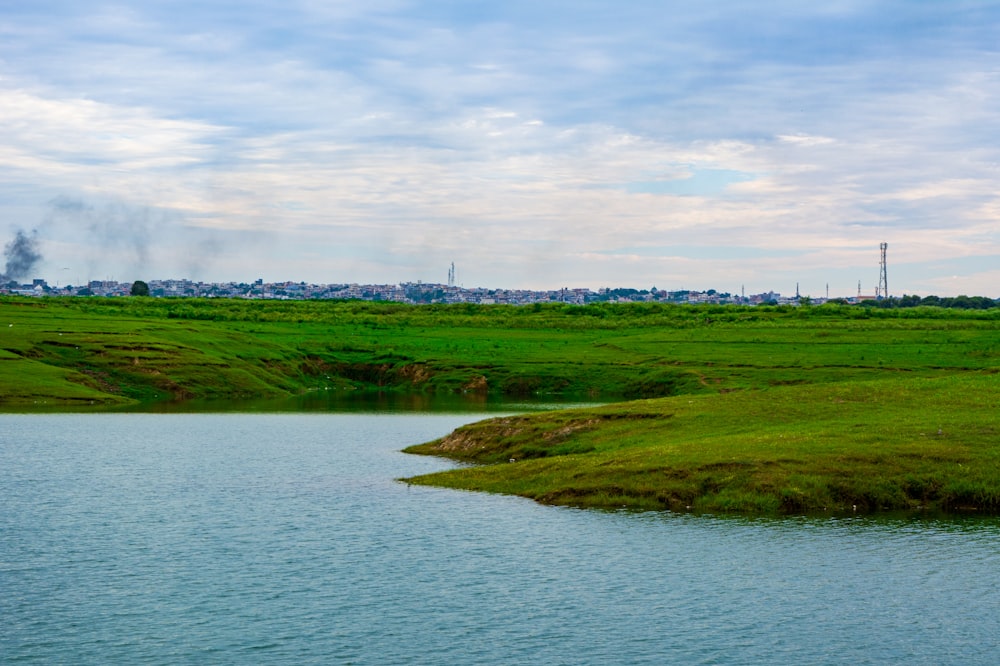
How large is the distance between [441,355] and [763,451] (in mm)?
87709

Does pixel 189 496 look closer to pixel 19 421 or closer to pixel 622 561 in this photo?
pixel 622 561

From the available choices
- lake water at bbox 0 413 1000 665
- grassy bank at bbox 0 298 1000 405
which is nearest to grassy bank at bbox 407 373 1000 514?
lake water at bbox 0 413 1000 665

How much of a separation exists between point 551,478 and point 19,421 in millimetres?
46605

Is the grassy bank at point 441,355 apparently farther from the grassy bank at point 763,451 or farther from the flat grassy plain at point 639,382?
the grassy bank at point 763,451

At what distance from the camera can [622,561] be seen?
38.7 meters

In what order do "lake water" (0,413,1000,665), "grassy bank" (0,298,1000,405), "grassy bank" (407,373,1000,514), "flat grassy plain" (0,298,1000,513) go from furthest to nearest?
"grassy bank" (0,298,1000,405)
"flat grassy plain" (0,298,1000,513)
"grassy bank" (407,373,1000,514)
"lake water" (0,413,1000,665)

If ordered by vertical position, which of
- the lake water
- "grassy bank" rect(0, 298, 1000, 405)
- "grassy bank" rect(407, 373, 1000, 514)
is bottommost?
the lake water

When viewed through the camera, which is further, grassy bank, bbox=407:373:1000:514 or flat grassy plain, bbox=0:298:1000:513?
flat grassy plain, bbox=0:298:1000:513

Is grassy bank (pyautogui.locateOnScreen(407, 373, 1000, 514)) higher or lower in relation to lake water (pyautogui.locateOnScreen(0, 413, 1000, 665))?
higher

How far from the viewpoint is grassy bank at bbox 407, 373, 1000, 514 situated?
4800 cm

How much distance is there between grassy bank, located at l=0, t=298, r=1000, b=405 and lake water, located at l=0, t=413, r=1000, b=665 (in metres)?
57.0

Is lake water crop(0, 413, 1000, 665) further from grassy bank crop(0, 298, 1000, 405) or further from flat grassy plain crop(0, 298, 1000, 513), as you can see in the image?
grassy bank crop(0, 298, 1000, 405)

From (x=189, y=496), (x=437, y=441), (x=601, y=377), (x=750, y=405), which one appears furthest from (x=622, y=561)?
(x=601, y=377)

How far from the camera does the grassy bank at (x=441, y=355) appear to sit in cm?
11044
